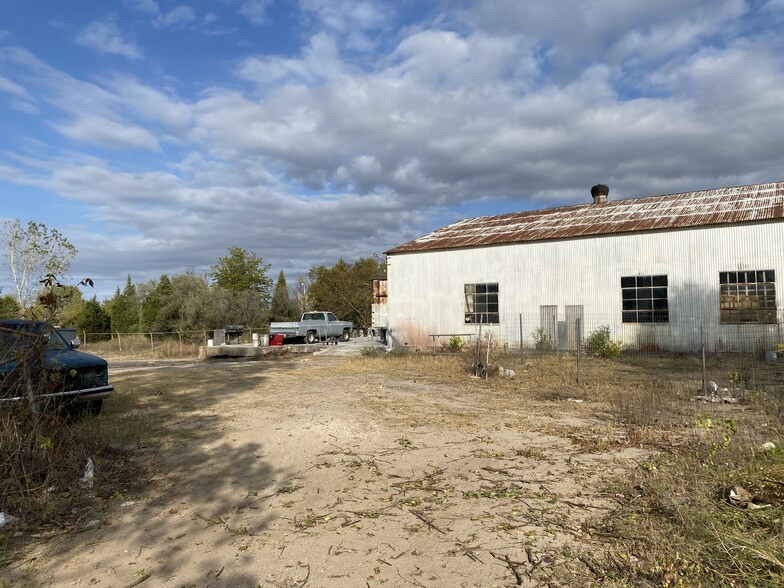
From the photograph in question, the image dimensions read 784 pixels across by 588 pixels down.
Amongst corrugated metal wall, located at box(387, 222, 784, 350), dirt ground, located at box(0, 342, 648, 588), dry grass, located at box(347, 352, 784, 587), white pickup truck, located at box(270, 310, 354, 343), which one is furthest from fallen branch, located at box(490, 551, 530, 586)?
white pickup truck, located at box(270, 310, 354, 343)

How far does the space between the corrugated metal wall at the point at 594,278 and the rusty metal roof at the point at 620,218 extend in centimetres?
34

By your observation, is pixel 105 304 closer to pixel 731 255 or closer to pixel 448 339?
pixel 448 339

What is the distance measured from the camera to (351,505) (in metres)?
5.09

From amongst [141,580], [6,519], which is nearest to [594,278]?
[141,580]

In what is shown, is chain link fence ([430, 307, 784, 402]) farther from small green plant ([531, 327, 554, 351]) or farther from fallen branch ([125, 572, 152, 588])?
fallen branch ([125, 572, 152, 588])

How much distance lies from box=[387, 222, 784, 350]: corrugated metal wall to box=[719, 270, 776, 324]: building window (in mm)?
185

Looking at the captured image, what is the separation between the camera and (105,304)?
5203cm

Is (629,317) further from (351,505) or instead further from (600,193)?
(351,505)

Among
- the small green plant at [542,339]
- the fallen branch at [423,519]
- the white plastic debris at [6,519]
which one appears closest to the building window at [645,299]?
the small green plant at [542,339]

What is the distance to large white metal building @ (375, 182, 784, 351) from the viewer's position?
17984 millimetres

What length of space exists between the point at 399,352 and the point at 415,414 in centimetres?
1227

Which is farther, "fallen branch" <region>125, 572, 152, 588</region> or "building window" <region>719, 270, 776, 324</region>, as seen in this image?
"building window" <region>719, 270, 776, 324</region>

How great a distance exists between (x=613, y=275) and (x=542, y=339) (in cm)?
367

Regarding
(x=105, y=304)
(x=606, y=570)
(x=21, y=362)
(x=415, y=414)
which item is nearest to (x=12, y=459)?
(x=21, y=362)
